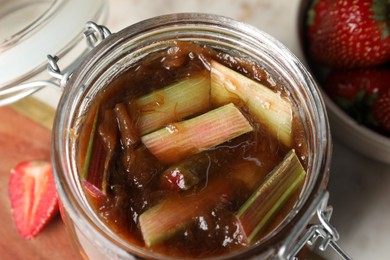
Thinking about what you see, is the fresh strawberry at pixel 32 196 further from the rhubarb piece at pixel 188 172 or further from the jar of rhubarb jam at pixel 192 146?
the rhubarb piece at pixel 188 172

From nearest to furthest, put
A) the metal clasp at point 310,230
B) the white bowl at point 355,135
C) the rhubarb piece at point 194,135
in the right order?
the metal clasp at point 310,230 → the rhubarb piece at point 194,135 → the white bowl at point 355,135

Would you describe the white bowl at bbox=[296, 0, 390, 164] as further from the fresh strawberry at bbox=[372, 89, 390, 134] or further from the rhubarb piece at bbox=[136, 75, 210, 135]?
A: the rhubarb piece at bbox=[136, 75, 210, 135]

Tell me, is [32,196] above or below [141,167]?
below

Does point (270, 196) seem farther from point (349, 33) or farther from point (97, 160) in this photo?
point (349, 33)

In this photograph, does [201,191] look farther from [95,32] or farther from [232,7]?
[232,7]

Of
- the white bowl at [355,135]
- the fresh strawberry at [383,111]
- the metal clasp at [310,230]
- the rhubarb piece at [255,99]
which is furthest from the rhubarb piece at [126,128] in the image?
the fresh strawberry at [383,111]

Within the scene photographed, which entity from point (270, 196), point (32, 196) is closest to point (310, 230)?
point (270, 196)

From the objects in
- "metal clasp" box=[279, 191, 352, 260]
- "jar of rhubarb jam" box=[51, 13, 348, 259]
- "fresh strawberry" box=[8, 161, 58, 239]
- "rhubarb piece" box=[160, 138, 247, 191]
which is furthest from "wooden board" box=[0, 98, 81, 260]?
"metal clasp" box=[279, 191, 352, 260]

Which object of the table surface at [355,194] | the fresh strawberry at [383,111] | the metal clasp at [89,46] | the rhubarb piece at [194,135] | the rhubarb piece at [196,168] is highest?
the metal clasp at [89,46]
